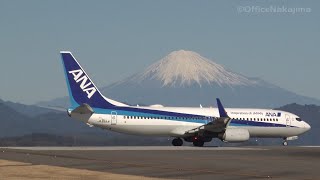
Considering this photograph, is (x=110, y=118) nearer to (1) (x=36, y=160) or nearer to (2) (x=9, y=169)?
(1) (x=36, y=160)

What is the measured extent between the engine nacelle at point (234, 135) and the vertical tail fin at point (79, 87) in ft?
39.0

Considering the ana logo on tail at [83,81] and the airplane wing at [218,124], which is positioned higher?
the ana logo on tail at [83,81]

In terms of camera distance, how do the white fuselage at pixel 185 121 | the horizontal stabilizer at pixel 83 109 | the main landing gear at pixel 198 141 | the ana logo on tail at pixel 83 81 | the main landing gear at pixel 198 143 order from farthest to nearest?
the main landing gear at pixel 198 143
the main landing gear at pixel 198 141
the ana logo on tail at pixel 83 81
the white fuselage at pixel 185 121
the horizontal stabilizer at pixel 83 109

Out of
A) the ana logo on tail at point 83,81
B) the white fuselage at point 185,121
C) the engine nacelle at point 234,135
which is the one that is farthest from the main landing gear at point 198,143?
the ana logo on tail at point 83,81

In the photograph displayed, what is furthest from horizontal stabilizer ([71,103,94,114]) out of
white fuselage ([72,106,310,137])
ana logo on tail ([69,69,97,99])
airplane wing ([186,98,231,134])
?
airplane wing ([186,98,231,134])

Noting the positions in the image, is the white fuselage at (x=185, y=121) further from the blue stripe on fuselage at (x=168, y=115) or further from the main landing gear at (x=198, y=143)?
the main landing gear at (x=198, y=143)

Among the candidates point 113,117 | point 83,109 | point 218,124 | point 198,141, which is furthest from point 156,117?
point 83,109

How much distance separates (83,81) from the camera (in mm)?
73500

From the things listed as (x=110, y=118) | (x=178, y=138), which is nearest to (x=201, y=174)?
(x=110, y=118)

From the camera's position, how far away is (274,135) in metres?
79.8

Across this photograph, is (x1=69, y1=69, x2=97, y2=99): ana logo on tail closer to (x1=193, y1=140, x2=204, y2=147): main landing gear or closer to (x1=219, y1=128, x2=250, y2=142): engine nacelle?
(x1=193, y1=140, x2=204, y2=147): main landing gear

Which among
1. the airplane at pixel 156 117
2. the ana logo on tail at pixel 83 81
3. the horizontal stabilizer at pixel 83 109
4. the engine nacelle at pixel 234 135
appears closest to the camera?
the horizontal stabilizer at pixel 83 109

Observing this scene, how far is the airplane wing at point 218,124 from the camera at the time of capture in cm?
7212

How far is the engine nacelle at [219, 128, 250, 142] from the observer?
242ft
